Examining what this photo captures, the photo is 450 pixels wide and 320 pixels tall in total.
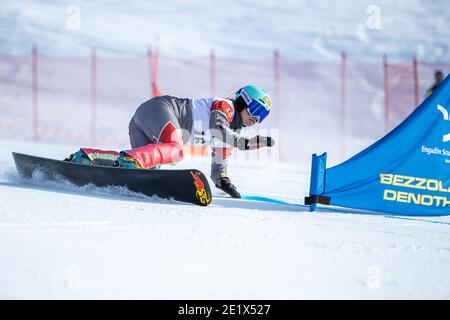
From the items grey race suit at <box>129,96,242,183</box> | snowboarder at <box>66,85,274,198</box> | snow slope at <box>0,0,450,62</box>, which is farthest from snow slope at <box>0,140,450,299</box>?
snow slope at <box>0,0,450,62</box>

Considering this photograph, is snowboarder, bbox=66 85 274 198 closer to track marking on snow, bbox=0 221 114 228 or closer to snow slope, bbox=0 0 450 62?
track marking on snow, bbox=0 221 114 228

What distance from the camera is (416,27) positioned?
29281mm

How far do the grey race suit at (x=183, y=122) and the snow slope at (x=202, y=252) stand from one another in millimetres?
684

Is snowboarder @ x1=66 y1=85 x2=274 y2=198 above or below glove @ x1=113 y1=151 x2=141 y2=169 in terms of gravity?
above

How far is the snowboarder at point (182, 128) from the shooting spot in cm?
459

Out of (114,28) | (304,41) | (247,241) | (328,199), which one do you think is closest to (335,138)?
(304,41)

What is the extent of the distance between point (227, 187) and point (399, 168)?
4.46 ft

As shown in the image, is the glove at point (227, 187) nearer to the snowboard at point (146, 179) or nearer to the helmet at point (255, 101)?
the helmet at point (255, 101)

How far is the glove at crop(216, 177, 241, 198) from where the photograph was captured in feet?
16.8

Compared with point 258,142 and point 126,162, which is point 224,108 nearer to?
point 258,142

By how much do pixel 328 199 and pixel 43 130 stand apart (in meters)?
15.4

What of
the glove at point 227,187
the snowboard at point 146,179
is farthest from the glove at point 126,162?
the glove at point 227,187

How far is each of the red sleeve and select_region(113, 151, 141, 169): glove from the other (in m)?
0.70
